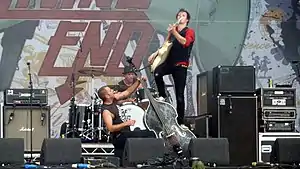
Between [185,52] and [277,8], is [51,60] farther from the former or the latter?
[277,8]

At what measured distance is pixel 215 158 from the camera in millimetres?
8430

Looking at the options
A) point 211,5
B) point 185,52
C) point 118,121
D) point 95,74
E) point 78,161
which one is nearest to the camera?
point 78,161

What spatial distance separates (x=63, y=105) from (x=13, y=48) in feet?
4.48

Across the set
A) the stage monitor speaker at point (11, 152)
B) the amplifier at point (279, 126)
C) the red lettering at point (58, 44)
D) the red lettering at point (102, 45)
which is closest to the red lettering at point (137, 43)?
the red lettering at point (102, 45)

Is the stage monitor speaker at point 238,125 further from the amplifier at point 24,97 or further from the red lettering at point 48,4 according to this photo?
the red lettering at point 48,4

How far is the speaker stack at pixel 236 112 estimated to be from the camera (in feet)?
35.2

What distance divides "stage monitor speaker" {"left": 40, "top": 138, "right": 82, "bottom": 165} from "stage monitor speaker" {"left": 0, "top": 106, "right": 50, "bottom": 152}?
324 cm

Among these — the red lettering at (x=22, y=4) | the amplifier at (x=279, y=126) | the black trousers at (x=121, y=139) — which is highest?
the red lettering at (x=22, y=4)

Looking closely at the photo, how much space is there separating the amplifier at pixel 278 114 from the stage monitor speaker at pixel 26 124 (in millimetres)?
3480

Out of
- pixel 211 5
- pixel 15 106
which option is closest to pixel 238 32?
pixel 211 5

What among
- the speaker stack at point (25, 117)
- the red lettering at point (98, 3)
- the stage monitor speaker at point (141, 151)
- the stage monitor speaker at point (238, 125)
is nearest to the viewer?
the stage monitor speaker at point (141, 151)

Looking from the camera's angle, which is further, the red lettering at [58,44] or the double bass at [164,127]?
the red lettering at [58,44]

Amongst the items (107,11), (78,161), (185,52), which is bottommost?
(78,161)

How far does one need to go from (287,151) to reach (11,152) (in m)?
3.34
